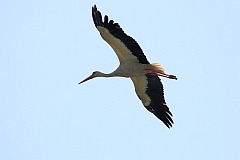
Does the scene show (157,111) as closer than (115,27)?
No

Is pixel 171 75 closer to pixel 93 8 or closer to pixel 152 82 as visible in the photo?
pixel 152 82

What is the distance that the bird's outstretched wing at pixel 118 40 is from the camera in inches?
645

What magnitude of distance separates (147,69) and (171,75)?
59cm

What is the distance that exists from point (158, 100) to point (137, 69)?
122cm

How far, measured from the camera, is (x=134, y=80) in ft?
60.9

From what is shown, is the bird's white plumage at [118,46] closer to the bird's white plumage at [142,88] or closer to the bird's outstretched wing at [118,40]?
the bird's outstretched wing at [118,40]

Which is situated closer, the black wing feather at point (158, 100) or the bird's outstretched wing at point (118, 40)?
the bird's outstretched wing at point (118, 40)

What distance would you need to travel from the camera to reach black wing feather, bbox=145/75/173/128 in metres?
18.3

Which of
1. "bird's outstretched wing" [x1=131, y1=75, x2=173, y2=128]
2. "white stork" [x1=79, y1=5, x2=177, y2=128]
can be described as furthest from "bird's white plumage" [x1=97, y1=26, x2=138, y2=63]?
"bird's outstretched wing" [x1=131, y1=75, x2=173, y2=128]

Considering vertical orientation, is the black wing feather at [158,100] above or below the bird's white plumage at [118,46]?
below

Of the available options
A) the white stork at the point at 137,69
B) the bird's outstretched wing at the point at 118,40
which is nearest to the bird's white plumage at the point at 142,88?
the white stork at the point at 137,69

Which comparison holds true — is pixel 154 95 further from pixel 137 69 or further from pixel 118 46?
pixel 118 46

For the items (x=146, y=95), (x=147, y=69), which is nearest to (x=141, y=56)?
(x=147, y=69)

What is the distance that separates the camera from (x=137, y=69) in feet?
58.2
